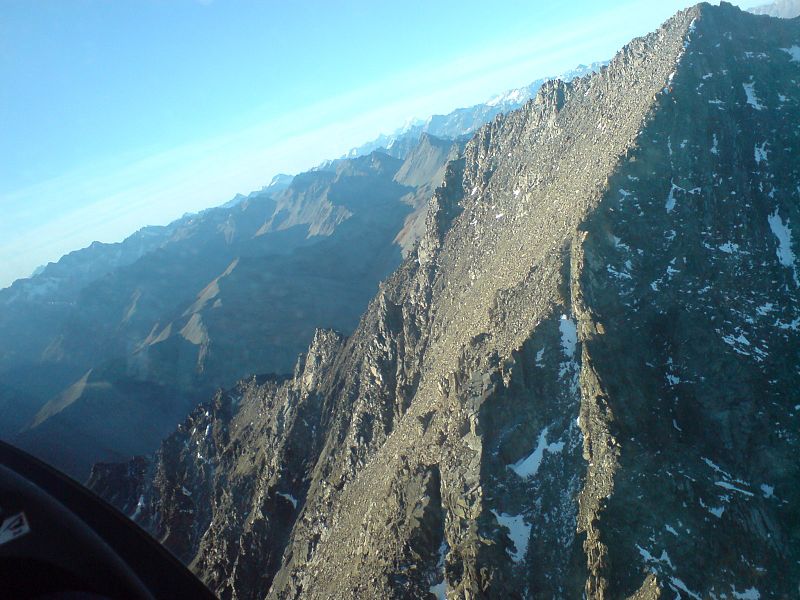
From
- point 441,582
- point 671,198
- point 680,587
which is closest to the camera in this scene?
point 680,587

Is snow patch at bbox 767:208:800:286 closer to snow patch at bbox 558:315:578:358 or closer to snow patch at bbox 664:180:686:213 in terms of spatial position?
snow patch at bbox 664:180:686:213

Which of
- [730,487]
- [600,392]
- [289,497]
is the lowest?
[289,497]

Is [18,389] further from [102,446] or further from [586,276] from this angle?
[586,276]

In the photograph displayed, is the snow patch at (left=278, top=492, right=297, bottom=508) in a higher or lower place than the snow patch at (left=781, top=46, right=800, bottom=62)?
lower

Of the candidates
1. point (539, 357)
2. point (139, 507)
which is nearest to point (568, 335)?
point (539, 357)

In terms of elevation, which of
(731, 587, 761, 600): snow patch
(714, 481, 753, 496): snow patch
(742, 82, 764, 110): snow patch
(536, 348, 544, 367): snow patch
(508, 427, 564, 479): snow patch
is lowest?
(731, 587, 761, 600): snow patch

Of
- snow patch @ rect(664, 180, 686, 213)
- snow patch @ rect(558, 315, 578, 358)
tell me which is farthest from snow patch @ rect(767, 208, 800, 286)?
snow patch @ rect(558, 315, 578, 358)

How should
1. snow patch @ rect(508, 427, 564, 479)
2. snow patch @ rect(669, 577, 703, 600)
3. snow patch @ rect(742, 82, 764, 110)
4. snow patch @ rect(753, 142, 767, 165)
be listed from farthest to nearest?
1. snow patch @ rect(742, 82, 764, 110)
2. snow patch @ rect(753, 142, 767, 165)
3. snow patch @ rect(508, 427, 564, 479)
4. snow patch @ rect(669, 577, 703, 600)

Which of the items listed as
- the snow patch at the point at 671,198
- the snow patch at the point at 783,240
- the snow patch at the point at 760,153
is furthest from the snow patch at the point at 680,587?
the snow patch at the point at 760,153

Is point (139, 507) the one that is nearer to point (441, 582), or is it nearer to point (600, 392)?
point (441, 582)
